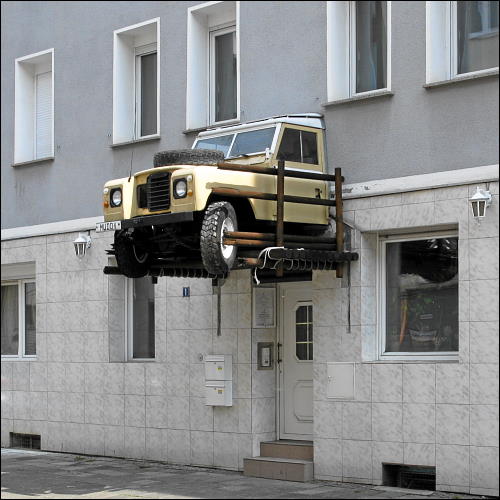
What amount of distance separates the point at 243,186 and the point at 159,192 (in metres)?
0.94

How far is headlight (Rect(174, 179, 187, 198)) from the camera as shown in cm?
1223

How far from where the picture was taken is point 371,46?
13.6 metres

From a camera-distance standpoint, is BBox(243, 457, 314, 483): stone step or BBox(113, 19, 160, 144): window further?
BBox(113, 19, 160, 144): window

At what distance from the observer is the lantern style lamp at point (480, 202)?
1186 cm

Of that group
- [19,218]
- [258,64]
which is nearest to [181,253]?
[258,64]

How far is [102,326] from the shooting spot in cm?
1647

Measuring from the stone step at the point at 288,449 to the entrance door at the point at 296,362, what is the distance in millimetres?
238

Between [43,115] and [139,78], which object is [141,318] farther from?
[43,115]

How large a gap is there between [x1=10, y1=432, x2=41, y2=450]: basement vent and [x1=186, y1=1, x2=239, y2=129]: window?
229 inches

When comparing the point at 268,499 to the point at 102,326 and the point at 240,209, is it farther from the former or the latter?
the point at 102,326

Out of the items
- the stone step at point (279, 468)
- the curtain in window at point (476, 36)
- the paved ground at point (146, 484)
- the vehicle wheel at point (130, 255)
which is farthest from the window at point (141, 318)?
the curtain in window at point (476, 36)

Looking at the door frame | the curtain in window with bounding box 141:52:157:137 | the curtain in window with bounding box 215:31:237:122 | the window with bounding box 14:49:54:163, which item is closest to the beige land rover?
the curtain in window with bounding box 215:31:237:122

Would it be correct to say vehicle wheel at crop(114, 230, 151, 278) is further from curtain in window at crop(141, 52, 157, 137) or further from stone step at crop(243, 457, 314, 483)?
curtain in window at crop(141, 52, 157, 137)

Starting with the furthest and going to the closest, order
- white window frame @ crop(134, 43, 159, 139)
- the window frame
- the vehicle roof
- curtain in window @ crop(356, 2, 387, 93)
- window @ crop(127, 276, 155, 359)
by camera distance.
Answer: white window frame @ crop(134, 43, 159, 139) < window @ crop(127, 276, 155, 359) < the vehicle roof < curtain in window @ crop(356, 2, 387, 93) < the window frame
